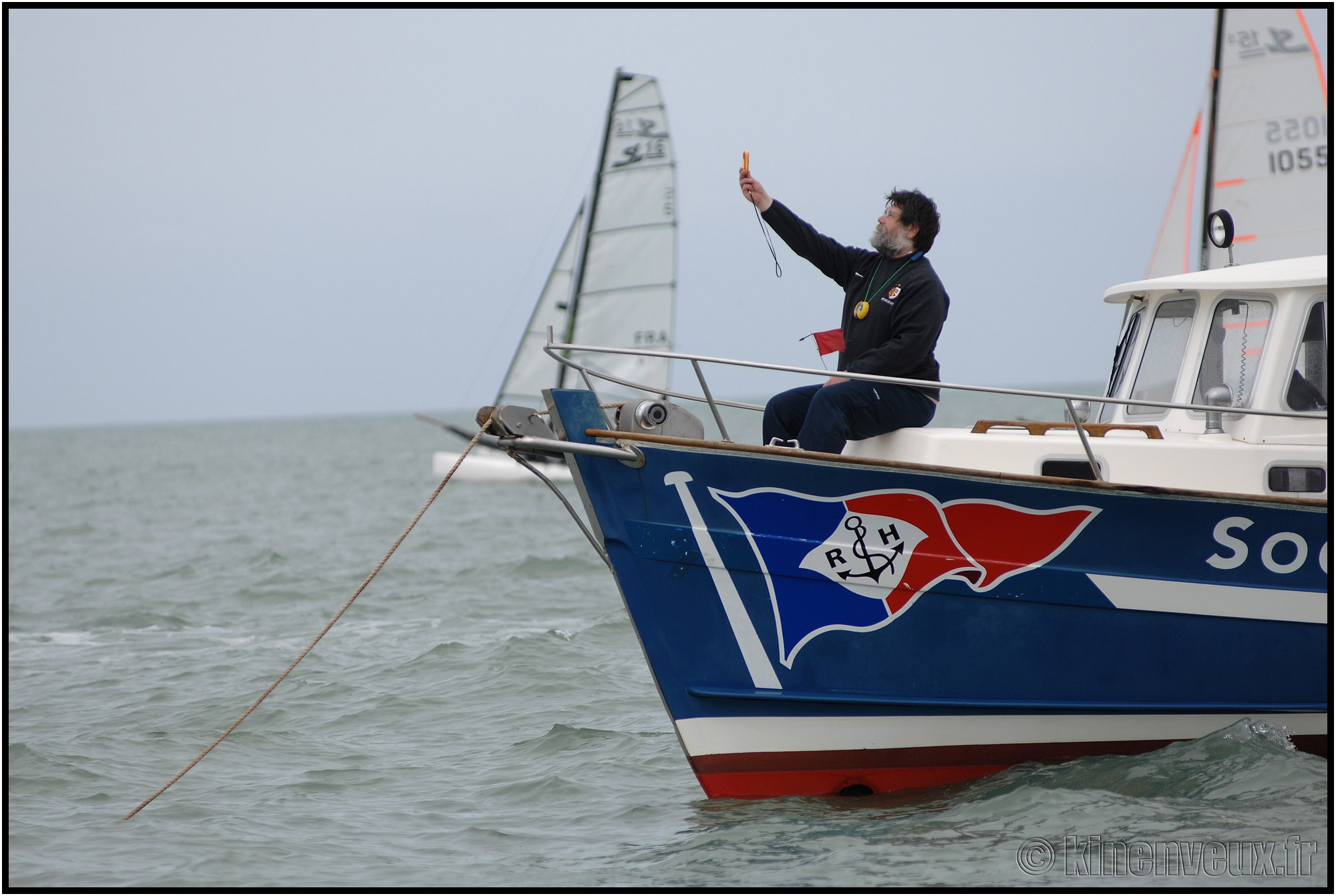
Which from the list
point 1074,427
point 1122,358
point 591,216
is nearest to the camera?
point 1074,427

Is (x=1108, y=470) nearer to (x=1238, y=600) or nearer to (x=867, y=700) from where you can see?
(x=1238, y=600)

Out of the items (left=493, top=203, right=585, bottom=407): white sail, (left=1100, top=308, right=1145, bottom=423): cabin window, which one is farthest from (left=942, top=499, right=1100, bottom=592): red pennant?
(left=493, top=203, right=585, bottom=407): white sail

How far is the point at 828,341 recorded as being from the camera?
577cm

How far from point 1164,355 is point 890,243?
1.66 m

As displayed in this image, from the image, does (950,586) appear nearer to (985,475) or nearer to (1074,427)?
(985,475)

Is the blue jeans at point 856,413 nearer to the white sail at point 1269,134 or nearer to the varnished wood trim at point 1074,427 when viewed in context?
the varnished wood trim at point 1074,427

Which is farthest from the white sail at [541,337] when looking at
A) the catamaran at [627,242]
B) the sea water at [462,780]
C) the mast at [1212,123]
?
the mast at [1212,123]

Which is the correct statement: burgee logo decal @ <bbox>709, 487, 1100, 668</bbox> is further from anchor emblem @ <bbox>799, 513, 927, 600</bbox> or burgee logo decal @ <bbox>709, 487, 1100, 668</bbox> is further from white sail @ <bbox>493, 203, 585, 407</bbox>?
white sail @ <bbox>493, 203, 585, 407</bbox>

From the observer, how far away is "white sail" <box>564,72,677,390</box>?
24688 millimetres

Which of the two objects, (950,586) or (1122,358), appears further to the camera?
(1122,358)

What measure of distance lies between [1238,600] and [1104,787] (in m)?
0.97

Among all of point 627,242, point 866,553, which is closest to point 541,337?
point 627,242

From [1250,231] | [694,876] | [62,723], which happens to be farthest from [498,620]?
[1250,231]

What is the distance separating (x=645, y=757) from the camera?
6617 mm
